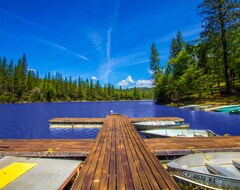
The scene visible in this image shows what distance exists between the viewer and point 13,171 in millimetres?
4395

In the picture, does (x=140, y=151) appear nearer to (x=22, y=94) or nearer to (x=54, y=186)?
(x=54, y=186)

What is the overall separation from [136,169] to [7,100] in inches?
3456

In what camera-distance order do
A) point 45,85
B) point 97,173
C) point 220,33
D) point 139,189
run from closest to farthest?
point 139,189, point 97,173, point 220,33, point 45,85

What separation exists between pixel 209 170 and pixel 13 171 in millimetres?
5699

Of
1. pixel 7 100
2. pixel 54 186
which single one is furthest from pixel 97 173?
pixel 7 100

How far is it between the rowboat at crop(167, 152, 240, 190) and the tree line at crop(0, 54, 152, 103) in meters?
87.4

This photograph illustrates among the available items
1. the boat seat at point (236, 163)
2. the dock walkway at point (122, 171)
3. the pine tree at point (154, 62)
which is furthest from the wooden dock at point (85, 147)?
the pine tree at point (154, 62)

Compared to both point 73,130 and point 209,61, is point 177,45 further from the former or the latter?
point 73,130

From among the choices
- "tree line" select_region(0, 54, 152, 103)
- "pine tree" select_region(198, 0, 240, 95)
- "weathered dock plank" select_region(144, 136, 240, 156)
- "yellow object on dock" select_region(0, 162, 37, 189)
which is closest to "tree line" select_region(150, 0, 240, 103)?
"pine tree" select_region(198, 0, 240, 95)

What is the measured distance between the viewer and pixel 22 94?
258 feet

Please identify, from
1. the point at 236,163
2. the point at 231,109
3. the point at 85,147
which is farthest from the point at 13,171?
the point at 231,109

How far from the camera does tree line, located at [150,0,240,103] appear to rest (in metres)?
27.4

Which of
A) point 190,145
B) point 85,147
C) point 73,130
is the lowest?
point 73,130

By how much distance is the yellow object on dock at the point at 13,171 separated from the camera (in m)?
3.90
